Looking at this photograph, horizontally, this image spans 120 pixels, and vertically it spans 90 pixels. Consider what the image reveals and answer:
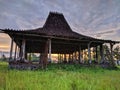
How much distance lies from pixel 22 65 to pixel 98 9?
1406 cm

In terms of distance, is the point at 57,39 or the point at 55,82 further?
the point at 57,39

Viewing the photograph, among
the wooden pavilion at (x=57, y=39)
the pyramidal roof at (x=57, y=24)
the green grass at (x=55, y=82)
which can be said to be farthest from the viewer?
the pyramidal roof at (x=57, y=24)

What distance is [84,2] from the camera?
22500 mm

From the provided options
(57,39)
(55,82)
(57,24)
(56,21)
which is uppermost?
(56,21)

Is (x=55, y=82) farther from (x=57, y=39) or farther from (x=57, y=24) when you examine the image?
(x=57, y=24)

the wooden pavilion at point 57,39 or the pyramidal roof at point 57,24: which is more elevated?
the pyramidal roof at point 57,24

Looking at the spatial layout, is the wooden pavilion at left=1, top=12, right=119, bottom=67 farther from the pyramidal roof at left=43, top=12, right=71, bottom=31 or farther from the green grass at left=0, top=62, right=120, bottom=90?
the green grass at left=0, top=62, right=120, bottom=90

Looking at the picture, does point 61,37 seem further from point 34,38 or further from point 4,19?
point 4,19

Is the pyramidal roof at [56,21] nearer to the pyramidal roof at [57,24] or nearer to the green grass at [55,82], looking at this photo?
the pyramidal roof at [57,24]

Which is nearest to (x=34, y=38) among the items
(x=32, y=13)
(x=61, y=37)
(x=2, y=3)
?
(x=61, y=37)

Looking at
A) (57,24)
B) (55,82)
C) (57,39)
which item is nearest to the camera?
(55,82)

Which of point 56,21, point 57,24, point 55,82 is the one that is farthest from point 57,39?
point 55,82

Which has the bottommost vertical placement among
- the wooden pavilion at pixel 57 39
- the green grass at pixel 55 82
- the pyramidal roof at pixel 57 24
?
the green grass at pixel 55 82

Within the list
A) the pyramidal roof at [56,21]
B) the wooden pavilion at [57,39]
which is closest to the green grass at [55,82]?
the wooden pavilion at [57,39]
